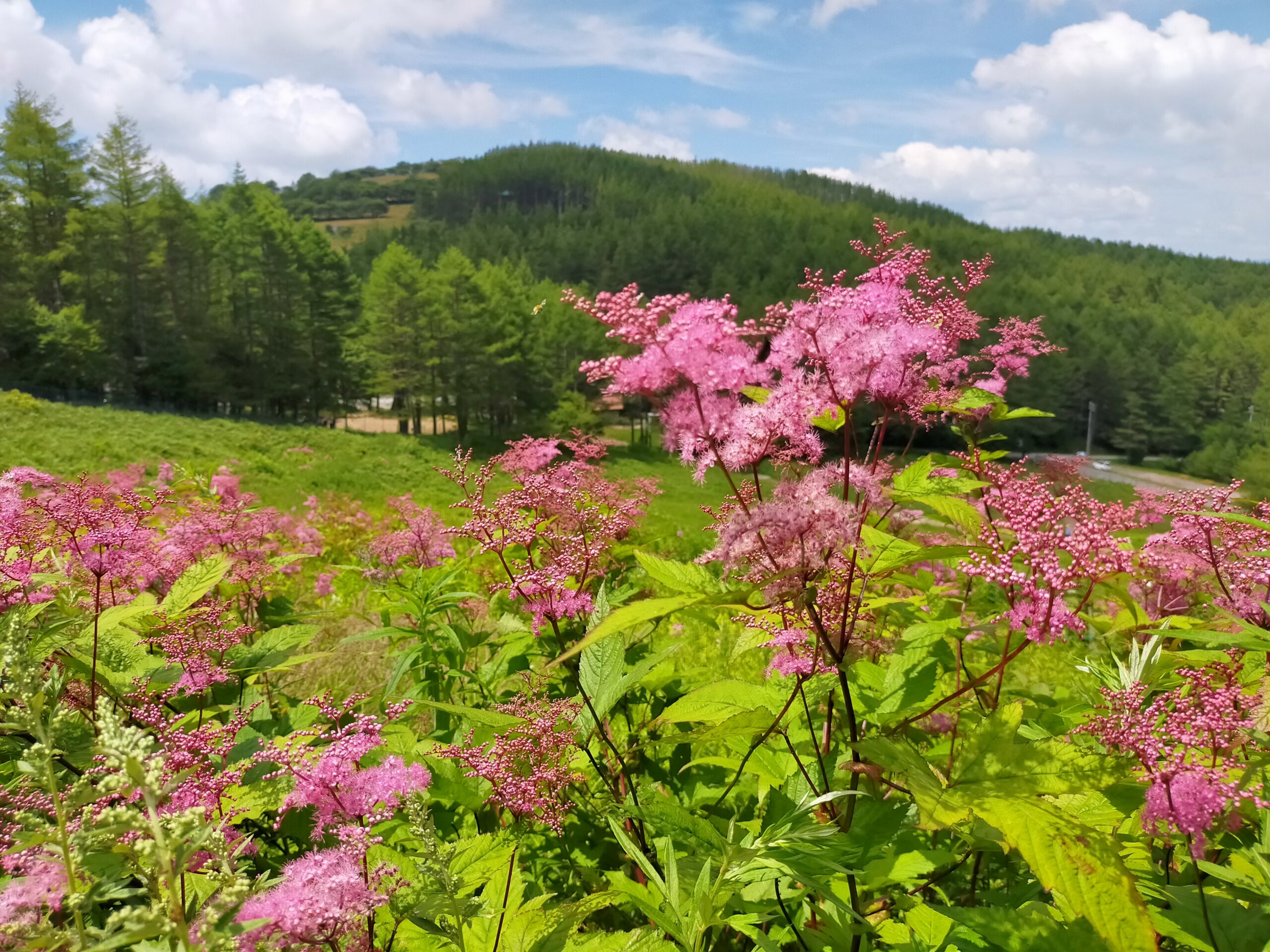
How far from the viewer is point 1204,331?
12312 centimetres

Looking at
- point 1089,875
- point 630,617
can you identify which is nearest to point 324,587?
point 630,617

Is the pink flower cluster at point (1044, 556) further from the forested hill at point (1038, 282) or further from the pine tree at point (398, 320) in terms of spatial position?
the forested hill at point (1038, 282)

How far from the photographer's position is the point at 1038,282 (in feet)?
490

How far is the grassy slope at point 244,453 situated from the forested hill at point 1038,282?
193 feet

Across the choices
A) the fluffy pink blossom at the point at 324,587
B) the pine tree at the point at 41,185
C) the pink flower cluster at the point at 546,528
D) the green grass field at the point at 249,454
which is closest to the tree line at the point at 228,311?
the pine tree at the point at 41,185

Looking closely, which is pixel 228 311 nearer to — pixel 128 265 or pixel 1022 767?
pixel 128 265

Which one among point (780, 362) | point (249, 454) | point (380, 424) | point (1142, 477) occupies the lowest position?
point (1142, 477)

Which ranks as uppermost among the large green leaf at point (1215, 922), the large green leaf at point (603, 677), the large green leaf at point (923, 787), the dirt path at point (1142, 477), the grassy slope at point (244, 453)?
the large green leaf at point (923, 787)

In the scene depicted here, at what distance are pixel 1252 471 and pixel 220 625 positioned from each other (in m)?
101

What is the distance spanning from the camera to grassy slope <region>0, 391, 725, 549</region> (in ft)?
84.2

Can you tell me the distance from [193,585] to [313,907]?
6.69 feet

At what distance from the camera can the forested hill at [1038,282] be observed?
10575cm

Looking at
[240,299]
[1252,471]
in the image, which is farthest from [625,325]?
[1252,471]

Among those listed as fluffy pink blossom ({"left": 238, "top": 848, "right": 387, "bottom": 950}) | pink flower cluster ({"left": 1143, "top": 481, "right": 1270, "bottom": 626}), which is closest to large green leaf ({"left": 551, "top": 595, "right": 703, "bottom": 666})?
fluffy pink blossom ({"left": 238, "top": 848, "right": 387, "bottom": 950})
